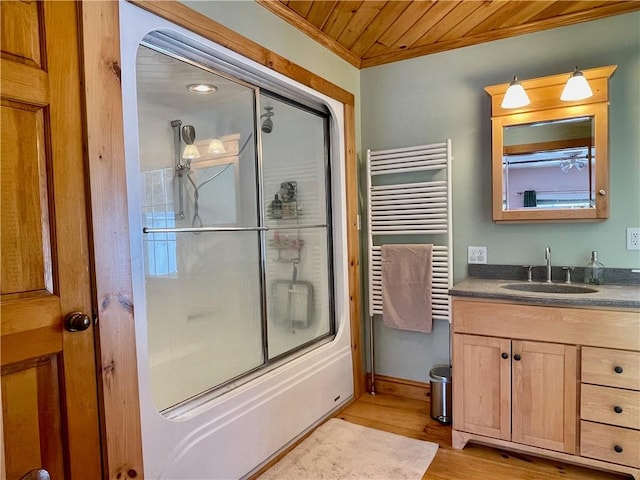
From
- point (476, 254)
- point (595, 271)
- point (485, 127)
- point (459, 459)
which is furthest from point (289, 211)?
point (595, 271)

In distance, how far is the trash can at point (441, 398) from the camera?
253cm

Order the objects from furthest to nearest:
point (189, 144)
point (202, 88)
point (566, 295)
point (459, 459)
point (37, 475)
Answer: point (189, 144)
point (202, 88)
point (459, 459)
point (566, 295)
point (37, 475)

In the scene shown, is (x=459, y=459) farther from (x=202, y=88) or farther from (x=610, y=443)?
(x=202, y=88)

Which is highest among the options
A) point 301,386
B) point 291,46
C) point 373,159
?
point 291,46

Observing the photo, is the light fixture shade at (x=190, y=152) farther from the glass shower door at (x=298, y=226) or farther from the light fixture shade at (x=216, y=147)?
the glass shower door at (x=298, y=226)

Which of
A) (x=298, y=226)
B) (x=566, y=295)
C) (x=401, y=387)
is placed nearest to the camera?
(x=566, y=295)

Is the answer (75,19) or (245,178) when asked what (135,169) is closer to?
(75,19)

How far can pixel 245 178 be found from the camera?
2549 mm

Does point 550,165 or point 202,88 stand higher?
point 202,88

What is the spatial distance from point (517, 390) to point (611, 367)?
428 millimetres

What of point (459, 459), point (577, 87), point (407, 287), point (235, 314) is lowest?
point (459, 459)

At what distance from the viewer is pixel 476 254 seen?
8.85 feet

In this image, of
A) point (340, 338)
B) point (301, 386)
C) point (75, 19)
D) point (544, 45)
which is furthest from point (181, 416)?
point (544, 45)

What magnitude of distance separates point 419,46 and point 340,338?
203 cm
